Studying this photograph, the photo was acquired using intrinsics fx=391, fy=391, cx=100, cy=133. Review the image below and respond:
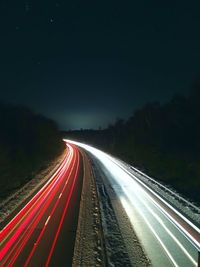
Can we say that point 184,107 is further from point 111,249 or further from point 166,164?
point 111,249

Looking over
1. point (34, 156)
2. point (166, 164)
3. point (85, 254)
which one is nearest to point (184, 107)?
point (166, 164)

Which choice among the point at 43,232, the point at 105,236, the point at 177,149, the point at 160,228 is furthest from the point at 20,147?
the point at 160,228

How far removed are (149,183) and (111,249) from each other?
24657 millimetres

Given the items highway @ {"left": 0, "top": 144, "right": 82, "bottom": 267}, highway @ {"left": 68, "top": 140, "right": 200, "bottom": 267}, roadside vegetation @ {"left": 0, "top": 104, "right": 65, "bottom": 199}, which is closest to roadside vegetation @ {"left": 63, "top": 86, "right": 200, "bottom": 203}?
highway @ {"left": 68, "top": 140, "right": 200, "bottom": 267}

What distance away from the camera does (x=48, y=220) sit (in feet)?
110

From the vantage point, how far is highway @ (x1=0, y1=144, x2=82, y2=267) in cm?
2472

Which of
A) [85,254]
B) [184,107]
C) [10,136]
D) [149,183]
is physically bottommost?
[85,254]

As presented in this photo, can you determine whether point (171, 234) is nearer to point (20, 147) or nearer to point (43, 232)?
point (43, 232)

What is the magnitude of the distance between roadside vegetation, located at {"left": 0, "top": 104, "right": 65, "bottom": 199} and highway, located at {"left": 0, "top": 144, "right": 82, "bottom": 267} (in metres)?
18.9

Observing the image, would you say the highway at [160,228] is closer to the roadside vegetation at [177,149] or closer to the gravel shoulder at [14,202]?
the roadside vegetation at [177,149]

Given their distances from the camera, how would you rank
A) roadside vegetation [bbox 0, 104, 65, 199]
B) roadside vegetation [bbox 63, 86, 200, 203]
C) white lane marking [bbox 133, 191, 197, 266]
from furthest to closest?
roadside vegetation [bbox 0, 104, 65, 199], roadside vegetation [bbox 63, 86, 200, 203], white lane marking [bbox 133, 191, 197, 266]

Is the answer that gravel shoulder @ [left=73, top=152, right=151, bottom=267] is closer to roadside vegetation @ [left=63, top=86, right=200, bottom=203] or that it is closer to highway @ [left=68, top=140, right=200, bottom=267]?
highway @ [left=68, top=140, right=200, bottom=267]

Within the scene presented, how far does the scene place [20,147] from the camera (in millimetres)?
91312

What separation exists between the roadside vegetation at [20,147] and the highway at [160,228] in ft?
78.1
